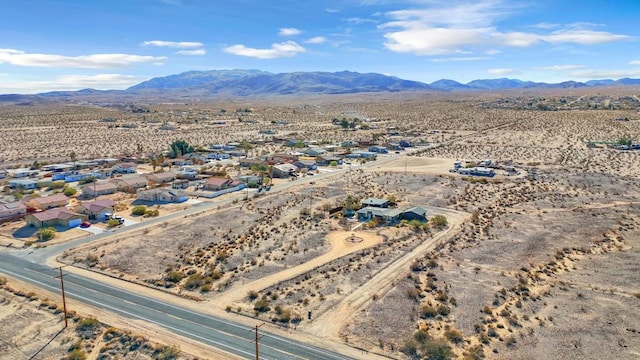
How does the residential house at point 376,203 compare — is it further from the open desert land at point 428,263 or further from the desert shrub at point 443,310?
the desert shrub at point 443,310

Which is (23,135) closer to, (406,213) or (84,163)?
(84,163)

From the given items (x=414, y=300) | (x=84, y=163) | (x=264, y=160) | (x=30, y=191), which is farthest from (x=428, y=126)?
(x=414, y=300)

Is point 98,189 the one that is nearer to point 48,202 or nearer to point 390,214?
point 48,202

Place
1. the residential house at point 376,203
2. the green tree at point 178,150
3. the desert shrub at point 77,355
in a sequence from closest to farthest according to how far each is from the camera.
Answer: the desert shrub at point 77,355 < the residential house at point 376,203 < the green tree at point 178,150

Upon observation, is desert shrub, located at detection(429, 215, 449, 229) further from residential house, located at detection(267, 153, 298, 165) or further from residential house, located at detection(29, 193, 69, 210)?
residential house, located at detection(29, 193, 69, 210)

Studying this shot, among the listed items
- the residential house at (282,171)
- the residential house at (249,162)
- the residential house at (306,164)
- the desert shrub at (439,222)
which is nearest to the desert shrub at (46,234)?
the residential house at (282,171)
